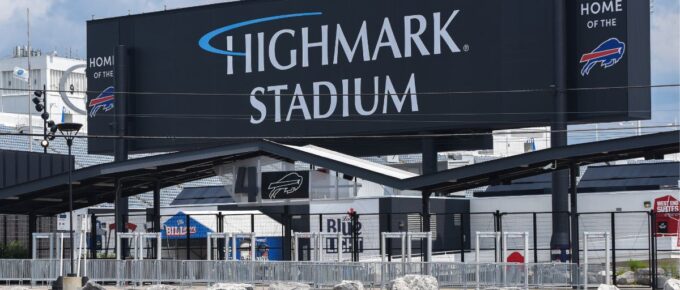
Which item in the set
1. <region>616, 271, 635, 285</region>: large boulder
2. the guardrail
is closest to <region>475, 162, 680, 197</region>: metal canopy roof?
<region>616, 271, 635, 285</region>: large boulder

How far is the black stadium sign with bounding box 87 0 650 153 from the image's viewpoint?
42.7 metres

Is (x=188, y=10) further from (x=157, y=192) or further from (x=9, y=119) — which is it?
(x=9, y=119)

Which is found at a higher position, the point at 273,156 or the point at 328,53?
the point at 328,53

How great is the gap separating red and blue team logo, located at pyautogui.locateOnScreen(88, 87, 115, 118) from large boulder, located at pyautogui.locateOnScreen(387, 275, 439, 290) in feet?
80.3

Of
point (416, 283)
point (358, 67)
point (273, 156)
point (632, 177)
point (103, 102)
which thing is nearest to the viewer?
point (416, 283)

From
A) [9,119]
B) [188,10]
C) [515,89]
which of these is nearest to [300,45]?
[188,10]

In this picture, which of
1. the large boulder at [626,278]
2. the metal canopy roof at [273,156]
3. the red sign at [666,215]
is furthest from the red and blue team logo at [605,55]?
the red sign at [666,215]

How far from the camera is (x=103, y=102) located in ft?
177

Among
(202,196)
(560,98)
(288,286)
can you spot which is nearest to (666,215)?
(560,98)

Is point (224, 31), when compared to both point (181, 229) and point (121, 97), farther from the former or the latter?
point (181, 229)

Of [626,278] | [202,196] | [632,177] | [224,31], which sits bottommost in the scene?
[626,278]

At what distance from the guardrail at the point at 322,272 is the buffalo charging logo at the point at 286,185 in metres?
6.02

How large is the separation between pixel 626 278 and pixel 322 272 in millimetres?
12351

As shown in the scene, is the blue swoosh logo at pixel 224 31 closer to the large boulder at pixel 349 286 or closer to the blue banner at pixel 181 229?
the blue banner at pixel 181 229
